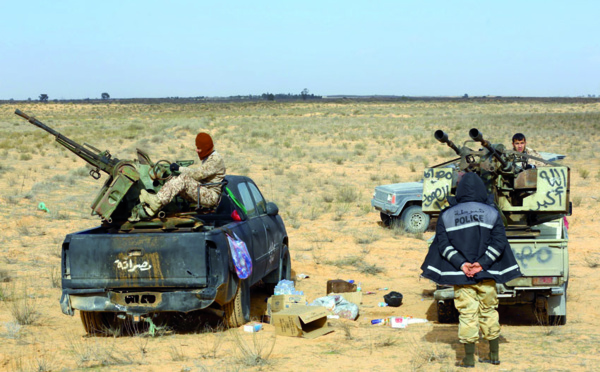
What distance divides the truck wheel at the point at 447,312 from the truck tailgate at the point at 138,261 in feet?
9.86

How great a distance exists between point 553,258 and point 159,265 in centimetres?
435

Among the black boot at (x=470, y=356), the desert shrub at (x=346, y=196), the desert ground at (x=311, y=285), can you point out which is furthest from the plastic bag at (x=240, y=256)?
the desert shrub at (x=346, y=196)

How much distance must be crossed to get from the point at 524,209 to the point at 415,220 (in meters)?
6.40

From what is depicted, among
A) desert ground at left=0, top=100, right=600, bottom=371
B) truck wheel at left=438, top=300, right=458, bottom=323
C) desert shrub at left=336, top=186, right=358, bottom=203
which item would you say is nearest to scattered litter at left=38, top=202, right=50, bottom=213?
desert ground at left=0, top=100, right=600, bottom=371

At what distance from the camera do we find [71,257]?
7555mm

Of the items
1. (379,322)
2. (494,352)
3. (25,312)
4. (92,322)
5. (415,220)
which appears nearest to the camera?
(494,352)

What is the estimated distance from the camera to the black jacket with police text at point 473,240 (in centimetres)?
642

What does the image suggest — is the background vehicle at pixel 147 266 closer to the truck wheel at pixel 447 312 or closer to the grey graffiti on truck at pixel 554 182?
the truck wheel at pixel 447 312

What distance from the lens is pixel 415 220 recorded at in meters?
15.6

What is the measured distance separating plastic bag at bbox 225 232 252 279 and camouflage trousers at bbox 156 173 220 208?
586 mm

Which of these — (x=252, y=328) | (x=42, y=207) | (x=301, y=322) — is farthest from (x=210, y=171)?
(x=42, y=207)

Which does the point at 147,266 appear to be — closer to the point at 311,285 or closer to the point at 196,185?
the point at 196,185

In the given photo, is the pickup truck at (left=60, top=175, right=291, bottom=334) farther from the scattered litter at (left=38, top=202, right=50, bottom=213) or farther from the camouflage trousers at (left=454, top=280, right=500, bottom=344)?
the scattered litter at (left=38, top=202, right=50, bottom=213)

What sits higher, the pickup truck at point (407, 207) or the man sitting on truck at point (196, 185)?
→ the man sitting on truck at point (196, 185)
